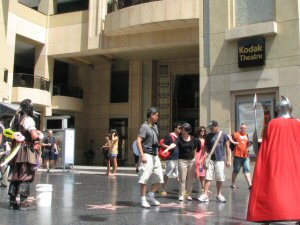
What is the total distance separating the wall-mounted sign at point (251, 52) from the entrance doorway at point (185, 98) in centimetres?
1225

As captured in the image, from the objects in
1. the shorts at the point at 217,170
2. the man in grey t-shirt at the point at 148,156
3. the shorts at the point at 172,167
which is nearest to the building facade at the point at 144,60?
the shorts at the point at 217,170

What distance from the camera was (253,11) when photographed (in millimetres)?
16781

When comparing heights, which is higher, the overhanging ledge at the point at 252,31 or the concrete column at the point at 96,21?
the concrete column at the point at 96,21

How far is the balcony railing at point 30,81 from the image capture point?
85.6 feet

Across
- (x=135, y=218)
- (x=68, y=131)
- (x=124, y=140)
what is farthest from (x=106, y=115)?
(x=135, y=218)

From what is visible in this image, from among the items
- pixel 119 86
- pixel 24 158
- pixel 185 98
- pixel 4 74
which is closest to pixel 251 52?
pixel 24 158

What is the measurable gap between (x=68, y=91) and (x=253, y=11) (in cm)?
1659

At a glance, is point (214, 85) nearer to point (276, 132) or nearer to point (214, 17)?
point (214, 17)

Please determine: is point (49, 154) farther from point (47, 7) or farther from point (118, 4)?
point (47, 7)

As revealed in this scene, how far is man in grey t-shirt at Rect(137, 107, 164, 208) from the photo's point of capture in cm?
819

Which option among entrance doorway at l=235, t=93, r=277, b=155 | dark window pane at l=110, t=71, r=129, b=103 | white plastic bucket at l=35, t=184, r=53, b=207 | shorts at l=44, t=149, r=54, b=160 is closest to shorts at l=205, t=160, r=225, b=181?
white plastic bucket at l=35, t=184, r=53, b=207

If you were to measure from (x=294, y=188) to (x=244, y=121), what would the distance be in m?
11.6

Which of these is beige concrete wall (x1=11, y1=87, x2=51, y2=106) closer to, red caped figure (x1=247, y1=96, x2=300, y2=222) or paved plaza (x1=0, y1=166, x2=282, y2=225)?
paved plaza (x1=0, y1=166, x2=282, y2=225)

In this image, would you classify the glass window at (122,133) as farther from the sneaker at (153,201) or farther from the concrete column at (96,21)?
the sneaker at (153,201)
